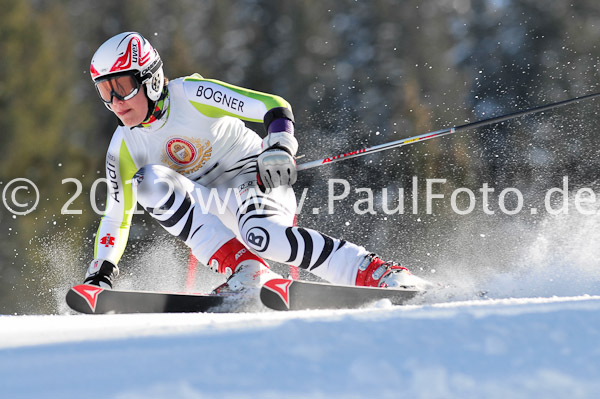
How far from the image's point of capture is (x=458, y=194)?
13344mm

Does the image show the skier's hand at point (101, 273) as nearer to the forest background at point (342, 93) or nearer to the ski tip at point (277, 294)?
the ski tip at point (277, 294)

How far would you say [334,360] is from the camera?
1.11m

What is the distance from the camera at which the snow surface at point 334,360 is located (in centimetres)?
100

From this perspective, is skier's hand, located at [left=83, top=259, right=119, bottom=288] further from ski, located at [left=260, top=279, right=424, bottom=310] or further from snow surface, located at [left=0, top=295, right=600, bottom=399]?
snow surface, located at [left=0, top=295, right=600, bottom=399]

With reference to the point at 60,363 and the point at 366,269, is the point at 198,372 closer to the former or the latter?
the point at 60,363

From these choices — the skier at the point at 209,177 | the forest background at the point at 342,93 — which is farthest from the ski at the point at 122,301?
the forest background at the point at 342,93

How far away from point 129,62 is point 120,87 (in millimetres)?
108

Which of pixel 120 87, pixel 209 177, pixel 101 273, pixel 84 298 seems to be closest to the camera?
pixel 84 298

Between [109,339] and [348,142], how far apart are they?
14.1 meters

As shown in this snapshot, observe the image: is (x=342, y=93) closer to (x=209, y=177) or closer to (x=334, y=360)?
(x=209, y=177)

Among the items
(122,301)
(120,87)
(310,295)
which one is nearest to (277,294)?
(310,295)

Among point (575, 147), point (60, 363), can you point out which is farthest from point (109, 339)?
point (575, 147)

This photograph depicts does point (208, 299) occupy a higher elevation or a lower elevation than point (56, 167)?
lower

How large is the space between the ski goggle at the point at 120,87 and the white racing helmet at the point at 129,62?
0.01m
